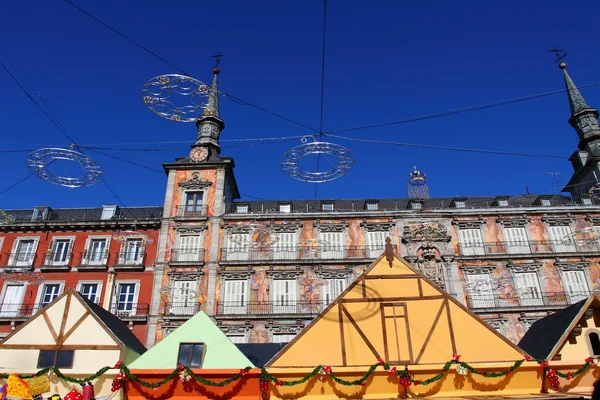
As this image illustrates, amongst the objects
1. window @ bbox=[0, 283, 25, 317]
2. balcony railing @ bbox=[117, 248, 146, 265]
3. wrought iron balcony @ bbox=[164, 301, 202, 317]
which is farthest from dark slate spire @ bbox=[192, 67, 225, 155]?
window @ bbox=[0, 283, 25, 317]

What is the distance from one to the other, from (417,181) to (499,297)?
1107cm

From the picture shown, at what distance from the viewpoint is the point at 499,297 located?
2820cm

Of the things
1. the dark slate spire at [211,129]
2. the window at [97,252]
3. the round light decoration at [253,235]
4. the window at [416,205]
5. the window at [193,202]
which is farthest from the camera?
the dark slate spire at [211,129]

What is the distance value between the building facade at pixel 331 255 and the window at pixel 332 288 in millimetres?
66

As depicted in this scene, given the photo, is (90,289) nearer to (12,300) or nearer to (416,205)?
(12,300)

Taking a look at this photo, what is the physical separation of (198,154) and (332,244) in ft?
41.7

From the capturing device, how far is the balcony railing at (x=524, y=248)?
96.9 ft

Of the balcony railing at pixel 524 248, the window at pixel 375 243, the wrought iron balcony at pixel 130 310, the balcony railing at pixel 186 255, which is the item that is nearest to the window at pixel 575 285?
the balcony railing at pixel 524 248

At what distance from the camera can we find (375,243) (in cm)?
3031

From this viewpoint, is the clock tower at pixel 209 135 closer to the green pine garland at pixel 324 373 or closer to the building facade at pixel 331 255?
the building facade at pixel 331 255

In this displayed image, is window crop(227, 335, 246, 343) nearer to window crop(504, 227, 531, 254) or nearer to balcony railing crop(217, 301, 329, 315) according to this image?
balcony railing crop(217, 301, 329, 315)

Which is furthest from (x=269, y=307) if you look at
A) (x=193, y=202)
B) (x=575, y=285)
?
(x=575, y=285)

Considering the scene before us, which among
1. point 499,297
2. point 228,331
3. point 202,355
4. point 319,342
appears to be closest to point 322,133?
point 319,342

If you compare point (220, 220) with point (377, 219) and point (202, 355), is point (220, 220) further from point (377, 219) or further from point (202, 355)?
point (202, 355)
